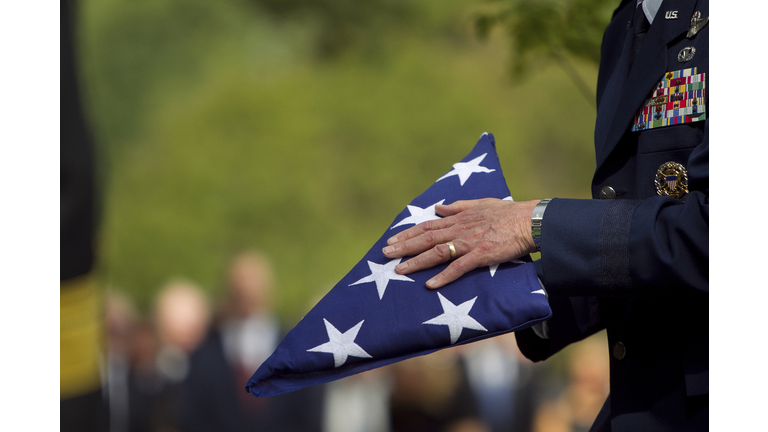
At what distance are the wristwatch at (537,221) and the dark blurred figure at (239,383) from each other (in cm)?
275

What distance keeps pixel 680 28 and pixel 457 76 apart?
313cm

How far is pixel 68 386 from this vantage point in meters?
1.72

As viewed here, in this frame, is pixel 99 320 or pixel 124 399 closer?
pixel 99 320

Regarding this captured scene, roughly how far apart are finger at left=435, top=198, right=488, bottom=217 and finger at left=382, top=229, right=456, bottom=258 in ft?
0.22

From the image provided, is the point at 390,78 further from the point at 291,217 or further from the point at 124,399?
the point at 124,399

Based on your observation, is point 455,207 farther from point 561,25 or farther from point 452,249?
point 561,25

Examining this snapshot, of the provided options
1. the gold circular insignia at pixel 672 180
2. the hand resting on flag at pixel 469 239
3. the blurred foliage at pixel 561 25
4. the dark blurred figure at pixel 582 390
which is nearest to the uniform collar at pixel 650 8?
the gold circular insignia at pixel 672 180

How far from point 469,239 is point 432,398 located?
2.99 metres

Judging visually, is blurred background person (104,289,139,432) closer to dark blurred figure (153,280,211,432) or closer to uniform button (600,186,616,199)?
dark blurred figure (153,280,211,432)

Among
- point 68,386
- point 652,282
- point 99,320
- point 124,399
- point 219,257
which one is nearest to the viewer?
Result: point 652,282

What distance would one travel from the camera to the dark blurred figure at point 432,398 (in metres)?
3.86

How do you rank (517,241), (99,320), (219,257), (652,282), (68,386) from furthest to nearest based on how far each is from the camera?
(219,257) → (99,320) → (68,386) → (517,241) → (652,282)

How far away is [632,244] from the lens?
1006mm

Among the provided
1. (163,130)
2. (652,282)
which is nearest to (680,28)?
(652,282)
